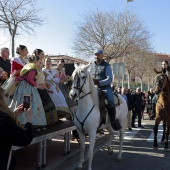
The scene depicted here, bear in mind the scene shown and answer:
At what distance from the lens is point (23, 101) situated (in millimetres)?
3021

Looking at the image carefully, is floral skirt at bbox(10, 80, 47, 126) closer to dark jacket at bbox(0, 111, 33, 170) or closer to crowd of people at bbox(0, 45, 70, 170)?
crowd of people at bbox(0, 45, 70, 170)

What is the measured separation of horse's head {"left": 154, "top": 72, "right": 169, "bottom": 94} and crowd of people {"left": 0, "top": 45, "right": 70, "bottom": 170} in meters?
2.97

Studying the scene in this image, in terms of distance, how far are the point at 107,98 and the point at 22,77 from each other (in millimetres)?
2260

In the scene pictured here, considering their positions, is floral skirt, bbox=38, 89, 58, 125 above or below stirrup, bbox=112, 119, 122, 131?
above

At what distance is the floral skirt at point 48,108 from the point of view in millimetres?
6811

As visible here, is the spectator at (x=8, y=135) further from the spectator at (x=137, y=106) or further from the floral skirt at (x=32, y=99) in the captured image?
the spectator at (x=137, y=106)

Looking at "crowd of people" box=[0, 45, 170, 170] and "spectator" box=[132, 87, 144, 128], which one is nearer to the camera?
"crowd of people" box=[0, 45, 170, 170]

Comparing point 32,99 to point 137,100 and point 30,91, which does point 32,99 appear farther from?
point 137,100

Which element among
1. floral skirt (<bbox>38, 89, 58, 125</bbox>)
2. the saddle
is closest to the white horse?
the saddle

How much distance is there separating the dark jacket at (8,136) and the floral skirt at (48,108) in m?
4.15

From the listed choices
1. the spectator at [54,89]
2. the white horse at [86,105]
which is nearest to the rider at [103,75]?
the white horse at [86,105]

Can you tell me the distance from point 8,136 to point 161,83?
6.72m

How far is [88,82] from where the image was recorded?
6.02 m

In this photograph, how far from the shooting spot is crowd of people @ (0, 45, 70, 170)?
8.39 ft
